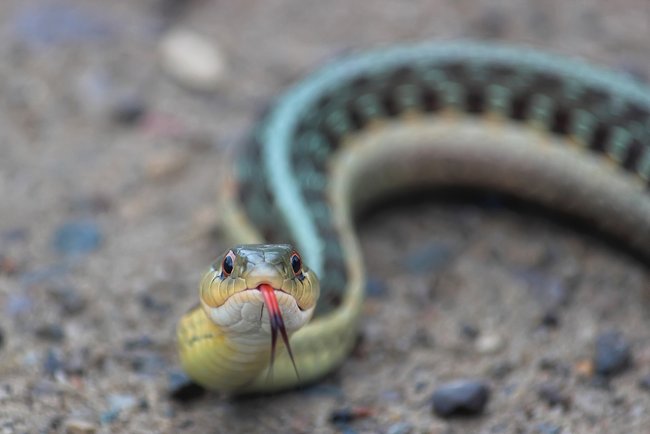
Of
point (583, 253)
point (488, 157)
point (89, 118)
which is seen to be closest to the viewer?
point (583, 253)

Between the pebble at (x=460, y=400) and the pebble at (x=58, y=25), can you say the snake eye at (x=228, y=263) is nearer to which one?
the pebble at (x=460, y=400)

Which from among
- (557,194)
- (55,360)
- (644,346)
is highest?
(557,194)

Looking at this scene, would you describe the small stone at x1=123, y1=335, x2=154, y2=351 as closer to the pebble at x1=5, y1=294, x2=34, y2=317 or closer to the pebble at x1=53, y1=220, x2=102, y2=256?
the pebble at x1=5, y1=294, x2=34, y2=317

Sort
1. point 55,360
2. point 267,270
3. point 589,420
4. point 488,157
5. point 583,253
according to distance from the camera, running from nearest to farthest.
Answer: point 267,270 → point 589,420 → point 55,360 → point 583,253 → point 488,157

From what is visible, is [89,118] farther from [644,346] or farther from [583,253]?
[644,346]

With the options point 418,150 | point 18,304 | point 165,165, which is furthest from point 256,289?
point 165,165

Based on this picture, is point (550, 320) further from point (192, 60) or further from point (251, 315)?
point (192, 60)

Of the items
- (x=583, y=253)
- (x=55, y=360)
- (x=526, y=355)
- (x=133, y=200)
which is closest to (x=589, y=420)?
(x=526, y=355)
